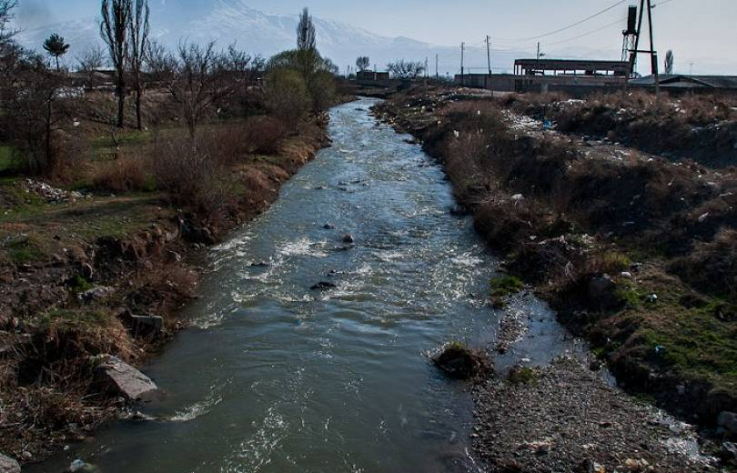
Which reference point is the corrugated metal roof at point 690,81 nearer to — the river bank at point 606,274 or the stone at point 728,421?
the river bank at point 606,274

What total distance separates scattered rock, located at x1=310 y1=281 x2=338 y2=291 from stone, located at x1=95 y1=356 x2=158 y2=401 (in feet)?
16.9

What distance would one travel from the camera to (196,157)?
18047mm

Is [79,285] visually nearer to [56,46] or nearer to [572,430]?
[572,430]

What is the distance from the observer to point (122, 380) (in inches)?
357

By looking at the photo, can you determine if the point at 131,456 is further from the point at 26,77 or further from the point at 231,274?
the point at 26,77

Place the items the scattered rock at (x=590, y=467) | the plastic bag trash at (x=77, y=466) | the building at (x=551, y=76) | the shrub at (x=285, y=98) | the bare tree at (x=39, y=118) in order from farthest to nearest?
the building at (x=551, y=76) → the shrub at (x=285, y=98) → the bare tree at (x=39, y=118) → the plastic bag trash at (x=77, y=466) → the scattered rock at (x=590, y=467)

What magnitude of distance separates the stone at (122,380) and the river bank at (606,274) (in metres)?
5.15

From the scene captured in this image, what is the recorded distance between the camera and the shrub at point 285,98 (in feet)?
115

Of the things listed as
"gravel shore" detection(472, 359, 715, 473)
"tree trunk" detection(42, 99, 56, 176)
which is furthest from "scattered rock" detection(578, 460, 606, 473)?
"tree trunk" detection(42, 99, 56, 176)

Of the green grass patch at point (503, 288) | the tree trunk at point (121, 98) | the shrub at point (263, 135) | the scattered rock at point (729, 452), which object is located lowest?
the scattered rock at point (729, 452)

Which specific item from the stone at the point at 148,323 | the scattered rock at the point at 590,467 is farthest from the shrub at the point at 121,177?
the scattered rock at the point at 590,467

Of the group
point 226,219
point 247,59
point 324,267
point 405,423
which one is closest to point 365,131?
point 247,59

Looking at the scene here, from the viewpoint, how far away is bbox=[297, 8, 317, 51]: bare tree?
56344mm

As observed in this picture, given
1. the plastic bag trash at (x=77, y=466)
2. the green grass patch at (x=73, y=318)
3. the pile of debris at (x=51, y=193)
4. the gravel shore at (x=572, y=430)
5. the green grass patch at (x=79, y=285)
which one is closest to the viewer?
the plastic bag trash at (x=77, y=466)
